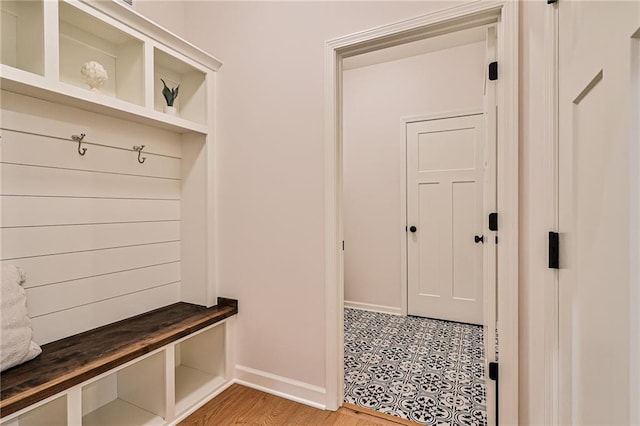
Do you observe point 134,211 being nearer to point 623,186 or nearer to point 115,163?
point 115,163

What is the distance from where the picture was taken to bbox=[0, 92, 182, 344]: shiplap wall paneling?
1485 millimetres

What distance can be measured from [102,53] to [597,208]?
2355 mm

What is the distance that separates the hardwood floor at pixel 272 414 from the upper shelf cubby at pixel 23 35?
Result: 76.7 inches

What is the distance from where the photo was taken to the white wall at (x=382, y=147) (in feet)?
10.9

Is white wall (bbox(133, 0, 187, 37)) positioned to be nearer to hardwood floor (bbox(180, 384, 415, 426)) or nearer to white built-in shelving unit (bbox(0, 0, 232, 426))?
white built-in shelving unit (bbox(0, 0, 232, 426))

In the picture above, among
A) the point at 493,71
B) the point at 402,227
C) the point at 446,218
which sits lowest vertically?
the point at 402,227

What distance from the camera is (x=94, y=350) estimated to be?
59.6 inches

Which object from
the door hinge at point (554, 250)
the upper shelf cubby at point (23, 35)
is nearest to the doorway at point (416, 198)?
the door hinge at point (554, 250)

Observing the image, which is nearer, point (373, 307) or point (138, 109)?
point (138, 109)

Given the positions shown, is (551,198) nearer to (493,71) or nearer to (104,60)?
(493,71)

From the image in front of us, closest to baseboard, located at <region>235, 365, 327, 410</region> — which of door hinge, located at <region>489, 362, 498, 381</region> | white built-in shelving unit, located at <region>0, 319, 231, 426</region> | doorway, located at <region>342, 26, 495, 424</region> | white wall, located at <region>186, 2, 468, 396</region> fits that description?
white wall, located at <region>186, 2, 468, 396</region>

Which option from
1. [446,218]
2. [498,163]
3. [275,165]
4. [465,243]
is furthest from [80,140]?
[465,243]

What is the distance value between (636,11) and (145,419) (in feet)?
7.73

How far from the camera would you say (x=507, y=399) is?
4.87 feet
